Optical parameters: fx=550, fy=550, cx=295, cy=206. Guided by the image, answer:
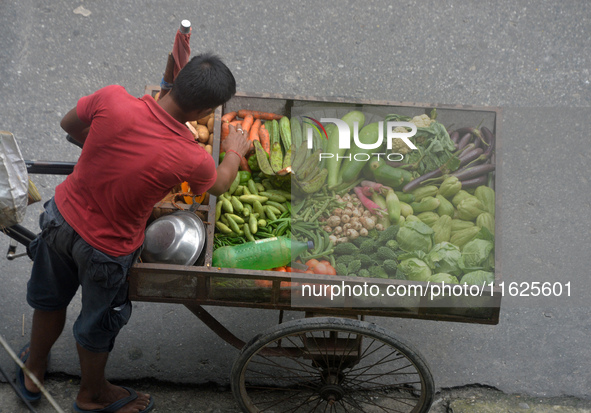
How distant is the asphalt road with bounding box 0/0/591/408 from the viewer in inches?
137

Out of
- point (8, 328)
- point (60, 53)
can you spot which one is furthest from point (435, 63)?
point (8, 328)

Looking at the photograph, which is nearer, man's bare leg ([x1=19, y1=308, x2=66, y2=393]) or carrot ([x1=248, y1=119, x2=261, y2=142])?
man's bare leg ([x1=19, y1=308, x2=66, y2=393])

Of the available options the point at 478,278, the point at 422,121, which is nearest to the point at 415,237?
the point at 478,278

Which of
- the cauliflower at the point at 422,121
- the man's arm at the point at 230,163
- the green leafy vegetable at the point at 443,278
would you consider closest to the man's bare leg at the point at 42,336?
the man's arm at the point at 230,163

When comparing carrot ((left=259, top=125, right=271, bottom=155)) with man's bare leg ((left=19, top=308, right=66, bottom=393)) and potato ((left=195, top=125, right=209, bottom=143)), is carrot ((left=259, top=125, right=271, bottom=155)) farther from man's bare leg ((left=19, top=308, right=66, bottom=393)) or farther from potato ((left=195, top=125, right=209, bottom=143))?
man's bare leg ((left=19, top=308, right=66, bottom=393))

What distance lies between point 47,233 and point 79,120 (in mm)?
517

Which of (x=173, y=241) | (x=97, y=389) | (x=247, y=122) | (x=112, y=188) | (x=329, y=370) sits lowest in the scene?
(x=97, y=389)

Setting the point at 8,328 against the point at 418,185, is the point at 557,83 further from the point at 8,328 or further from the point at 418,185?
the point at 8,328

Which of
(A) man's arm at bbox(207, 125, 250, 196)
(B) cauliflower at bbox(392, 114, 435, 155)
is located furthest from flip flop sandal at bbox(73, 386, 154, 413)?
(B) cauliflower at bbox(392, 114, 435, 155)

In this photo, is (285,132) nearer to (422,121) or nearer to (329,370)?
Result: (422,121)

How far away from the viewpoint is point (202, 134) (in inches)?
121

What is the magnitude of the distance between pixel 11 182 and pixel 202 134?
107cm

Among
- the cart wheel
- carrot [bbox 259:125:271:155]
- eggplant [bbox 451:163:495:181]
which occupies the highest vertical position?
carrot [bbox 259:125:271:155]

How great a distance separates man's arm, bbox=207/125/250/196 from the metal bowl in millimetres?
259
